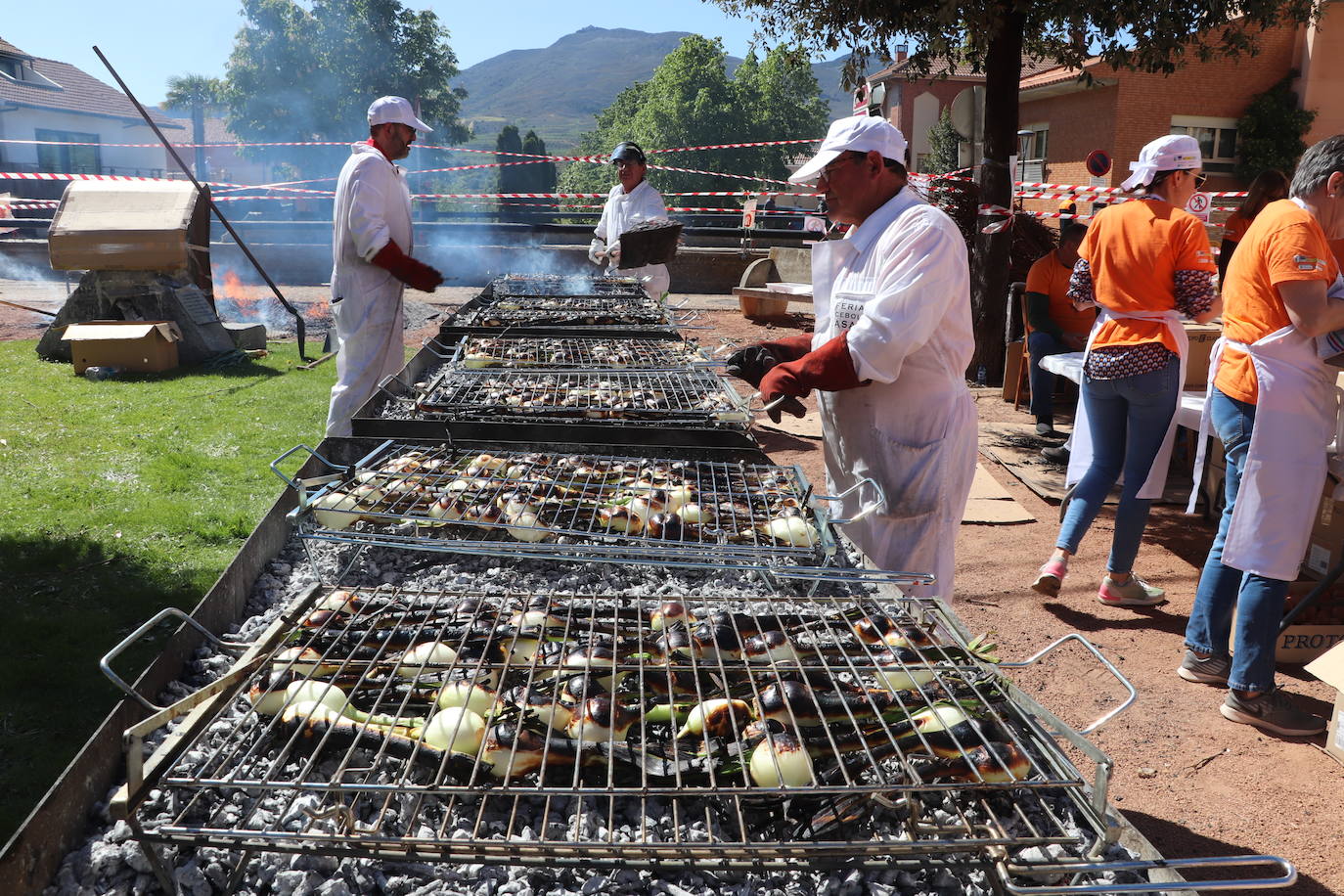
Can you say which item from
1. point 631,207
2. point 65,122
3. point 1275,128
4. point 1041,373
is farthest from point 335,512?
point 65,122

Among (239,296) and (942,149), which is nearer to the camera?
(239,296)

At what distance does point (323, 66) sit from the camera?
5525 cm

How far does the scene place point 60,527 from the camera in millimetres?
5246

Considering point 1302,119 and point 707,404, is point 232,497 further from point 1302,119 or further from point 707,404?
point 1302,119

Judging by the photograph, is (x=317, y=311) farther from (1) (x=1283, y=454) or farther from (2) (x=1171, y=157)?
(1) (x=1283, y=454)

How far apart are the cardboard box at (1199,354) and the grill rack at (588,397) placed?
13.4 feet

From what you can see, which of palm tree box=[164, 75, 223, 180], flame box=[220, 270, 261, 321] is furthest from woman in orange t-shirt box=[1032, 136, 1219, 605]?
palm tree box=[164, 75, 223, 180]

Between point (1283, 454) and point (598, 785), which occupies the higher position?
point (1283, 454)

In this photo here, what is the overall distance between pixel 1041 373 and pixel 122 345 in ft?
30.0

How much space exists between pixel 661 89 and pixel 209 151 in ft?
115

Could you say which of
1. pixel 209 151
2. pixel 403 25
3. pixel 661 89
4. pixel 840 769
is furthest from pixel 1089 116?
pixel 209 151

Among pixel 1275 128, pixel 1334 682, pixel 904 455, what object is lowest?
pixel 1334 682

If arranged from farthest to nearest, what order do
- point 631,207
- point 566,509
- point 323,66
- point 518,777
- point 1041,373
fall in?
point 323,66 < point 631,207 < point 1041,373 < point 566,509 < point 518,777

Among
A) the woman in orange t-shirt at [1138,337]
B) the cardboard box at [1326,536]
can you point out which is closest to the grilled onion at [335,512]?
the woman in orange t-shirt at [1138,337]
